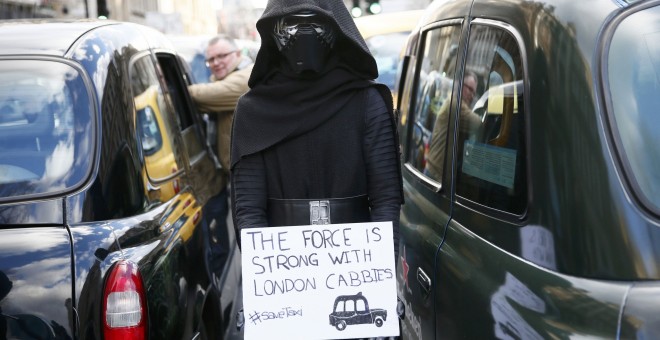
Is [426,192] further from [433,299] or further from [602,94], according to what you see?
[602,94]

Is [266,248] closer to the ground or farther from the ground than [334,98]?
closer to the ground

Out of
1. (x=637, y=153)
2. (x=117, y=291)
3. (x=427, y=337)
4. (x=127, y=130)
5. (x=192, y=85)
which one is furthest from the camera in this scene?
(x=192, y=85)

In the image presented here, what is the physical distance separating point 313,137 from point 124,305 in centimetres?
86

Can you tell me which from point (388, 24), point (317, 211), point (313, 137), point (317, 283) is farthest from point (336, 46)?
point (388, 24)

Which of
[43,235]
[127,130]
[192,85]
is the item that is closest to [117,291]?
[43,235]

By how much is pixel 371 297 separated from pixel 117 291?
0.81m

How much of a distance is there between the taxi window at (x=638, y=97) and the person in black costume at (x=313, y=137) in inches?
40.3

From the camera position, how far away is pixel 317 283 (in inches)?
109

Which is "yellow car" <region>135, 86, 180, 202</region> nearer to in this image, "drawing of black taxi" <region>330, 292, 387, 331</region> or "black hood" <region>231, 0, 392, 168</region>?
"black hood" <region>231, 0, 392, 168</region>

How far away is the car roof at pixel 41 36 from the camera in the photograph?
336 centimetres

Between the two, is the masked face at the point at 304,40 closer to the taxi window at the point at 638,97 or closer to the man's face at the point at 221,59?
the taxi window at the point at 638,97

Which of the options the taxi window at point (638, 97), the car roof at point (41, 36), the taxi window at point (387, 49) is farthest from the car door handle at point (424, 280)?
the taxi window at point (387, 49)

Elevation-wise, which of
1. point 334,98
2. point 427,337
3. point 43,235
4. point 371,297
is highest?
point 334,98

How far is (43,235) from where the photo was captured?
2.77 meters
